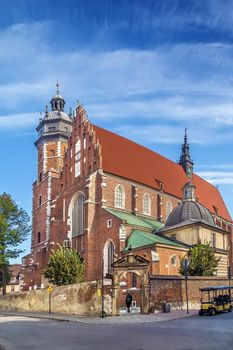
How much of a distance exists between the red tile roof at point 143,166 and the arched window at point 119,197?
145cm

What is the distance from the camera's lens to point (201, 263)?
127ft

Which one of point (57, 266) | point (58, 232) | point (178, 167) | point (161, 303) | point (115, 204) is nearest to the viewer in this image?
point (161, 303)

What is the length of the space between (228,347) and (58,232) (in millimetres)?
38786

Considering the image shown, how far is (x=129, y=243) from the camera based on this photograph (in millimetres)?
41562

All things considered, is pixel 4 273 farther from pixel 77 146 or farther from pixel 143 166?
pixel 143 166

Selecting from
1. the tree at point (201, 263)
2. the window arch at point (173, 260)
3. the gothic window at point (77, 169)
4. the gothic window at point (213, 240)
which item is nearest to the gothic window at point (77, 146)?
the gothic window at point (77, 169)

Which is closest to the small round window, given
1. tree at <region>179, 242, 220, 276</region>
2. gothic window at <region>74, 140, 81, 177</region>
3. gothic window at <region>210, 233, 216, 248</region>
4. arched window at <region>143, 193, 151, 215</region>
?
tree at <region>179, 242, 220, 276</region>

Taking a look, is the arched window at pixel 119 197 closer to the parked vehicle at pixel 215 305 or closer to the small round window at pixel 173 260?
the small round window at pixel 173 260

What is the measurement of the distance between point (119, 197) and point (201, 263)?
12467 mm

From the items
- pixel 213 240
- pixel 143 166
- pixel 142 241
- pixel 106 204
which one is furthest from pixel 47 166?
pixel 213 240

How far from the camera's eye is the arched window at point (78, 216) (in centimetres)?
4835

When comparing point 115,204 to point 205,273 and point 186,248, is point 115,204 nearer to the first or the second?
point 186,248

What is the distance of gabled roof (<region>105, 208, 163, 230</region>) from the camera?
44.0 meters

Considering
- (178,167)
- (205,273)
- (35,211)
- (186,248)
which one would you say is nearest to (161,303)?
(205,273)
